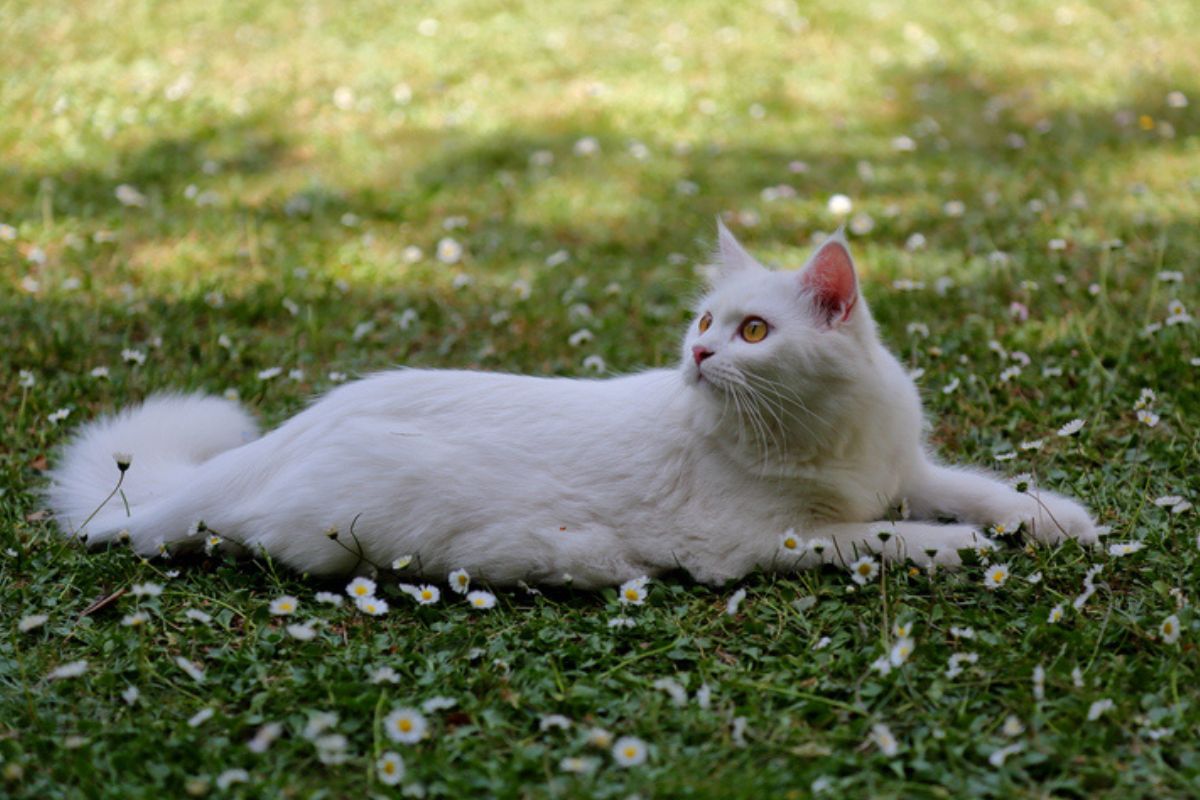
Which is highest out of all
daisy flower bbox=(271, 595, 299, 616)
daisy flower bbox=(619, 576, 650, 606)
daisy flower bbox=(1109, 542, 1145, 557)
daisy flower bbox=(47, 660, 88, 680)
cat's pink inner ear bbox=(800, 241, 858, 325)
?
cat's pink inner ear bbox=(800, 241, 858, 325)

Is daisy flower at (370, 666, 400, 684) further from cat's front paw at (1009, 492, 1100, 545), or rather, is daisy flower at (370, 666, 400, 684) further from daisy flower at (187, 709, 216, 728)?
cat's front paw at (1009, 492, 1100, 545)

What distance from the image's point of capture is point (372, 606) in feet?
8.96

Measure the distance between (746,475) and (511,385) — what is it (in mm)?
742

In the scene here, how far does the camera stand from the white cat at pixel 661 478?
9.37 feet

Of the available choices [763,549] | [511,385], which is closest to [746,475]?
[763,549]

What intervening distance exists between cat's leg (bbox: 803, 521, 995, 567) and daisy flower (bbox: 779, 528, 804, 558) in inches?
0.7

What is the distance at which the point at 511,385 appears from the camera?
3215 millimetres

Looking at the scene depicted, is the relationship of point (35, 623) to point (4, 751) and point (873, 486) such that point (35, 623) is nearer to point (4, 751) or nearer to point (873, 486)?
point (4, 751)

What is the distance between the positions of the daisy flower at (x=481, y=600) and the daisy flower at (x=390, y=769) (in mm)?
610

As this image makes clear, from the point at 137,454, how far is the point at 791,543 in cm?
197

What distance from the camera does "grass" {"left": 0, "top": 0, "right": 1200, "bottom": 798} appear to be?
2.30 m

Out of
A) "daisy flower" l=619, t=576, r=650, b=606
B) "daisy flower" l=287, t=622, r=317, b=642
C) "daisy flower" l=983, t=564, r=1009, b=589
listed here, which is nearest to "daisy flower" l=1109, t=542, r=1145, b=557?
"daisy flower" l=983, t=564, r=1009, b=589

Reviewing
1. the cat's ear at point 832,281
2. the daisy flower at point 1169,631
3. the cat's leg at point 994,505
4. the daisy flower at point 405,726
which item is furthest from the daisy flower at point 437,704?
the daisy flower at point 1169,631

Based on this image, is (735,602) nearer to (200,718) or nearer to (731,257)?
(731,257)
